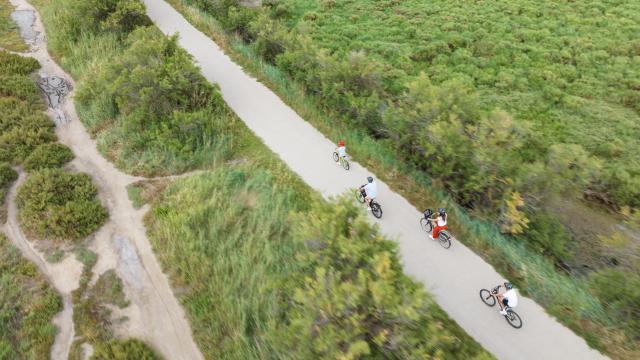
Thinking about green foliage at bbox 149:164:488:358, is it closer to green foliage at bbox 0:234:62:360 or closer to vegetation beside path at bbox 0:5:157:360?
vegetation beside path at bbox 0:5:157:360

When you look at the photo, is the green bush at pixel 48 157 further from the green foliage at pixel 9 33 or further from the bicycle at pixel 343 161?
the green foliage at pixel 9 33

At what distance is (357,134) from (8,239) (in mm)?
12965

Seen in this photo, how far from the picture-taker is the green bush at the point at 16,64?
20781 millimetres

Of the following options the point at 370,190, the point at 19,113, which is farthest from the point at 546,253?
the point at 19,113

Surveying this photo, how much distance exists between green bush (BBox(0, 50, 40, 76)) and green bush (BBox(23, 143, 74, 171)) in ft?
24.2

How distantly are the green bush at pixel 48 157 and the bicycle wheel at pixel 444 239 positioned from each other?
580 inches

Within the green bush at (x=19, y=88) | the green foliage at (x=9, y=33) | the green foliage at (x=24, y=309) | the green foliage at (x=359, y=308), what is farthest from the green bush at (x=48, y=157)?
the green foliage at (x=359, y=308)

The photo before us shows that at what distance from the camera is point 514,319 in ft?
33.5

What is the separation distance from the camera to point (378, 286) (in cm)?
839

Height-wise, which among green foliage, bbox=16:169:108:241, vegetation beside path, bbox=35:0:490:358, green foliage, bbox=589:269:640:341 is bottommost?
green foliage, bbox=16:169:108:241

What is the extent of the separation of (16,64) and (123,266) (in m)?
15.6

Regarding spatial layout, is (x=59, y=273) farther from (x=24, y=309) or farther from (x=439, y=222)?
(x=439, y=222)

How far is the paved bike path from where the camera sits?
10.0 metres

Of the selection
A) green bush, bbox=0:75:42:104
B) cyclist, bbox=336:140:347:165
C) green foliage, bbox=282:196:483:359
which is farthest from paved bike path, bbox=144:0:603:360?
green bush, bbox=0:75:42:104
